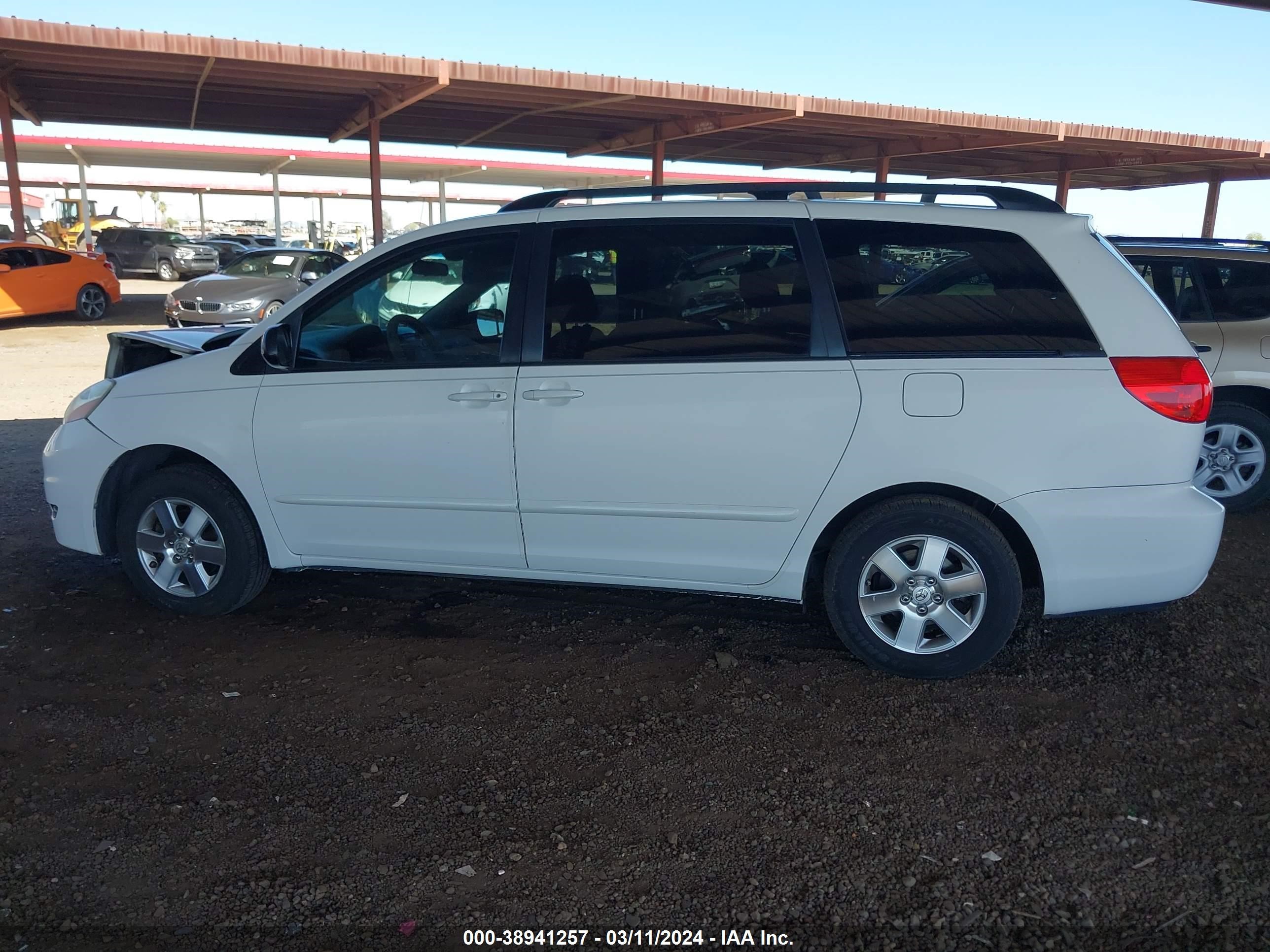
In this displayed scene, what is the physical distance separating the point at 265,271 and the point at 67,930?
1622 cm

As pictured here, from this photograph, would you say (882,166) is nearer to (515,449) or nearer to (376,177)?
(376,177)

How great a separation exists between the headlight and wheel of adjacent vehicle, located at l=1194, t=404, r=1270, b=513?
654 centimetres

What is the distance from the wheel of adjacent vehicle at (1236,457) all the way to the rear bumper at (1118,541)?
10.7 ft

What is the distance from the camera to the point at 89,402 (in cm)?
470

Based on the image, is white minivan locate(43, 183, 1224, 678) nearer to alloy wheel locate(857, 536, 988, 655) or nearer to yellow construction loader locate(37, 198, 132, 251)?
alloy wheel locate(857, 536, 988, 655)

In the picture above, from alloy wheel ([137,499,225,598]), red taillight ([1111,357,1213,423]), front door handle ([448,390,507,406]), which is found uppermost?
red taillight ([1111,357,1213,423])

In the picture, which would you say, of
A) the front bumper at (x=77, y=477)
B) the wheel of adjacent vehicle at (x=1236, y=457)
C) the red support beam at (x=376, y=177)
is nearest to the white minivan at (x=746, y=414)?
the front bumper at (x=77, y=477)

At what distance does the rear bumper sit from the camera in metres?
3.67

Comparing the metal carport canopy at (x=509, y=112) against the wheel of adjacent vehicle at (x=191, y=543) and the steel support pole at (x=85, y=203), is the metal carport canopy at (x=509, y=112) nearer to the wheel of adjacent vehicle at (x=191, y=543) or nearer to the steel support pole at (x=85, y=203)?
the wheel of adjacent vehicle at (x=191, y=543)

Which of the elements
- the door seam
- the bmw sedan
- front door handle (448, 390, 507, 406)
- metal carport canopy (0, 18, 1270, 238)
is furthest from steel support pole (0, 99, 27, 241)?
the door seam

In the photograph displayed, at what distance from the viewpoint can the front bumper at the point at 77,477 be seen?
459 centimetres

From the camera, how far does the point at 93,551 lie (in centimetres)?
472

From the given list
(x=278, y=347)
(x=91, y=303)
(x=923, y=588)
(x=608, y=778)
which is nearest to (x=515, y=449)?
(x=278, y=347)

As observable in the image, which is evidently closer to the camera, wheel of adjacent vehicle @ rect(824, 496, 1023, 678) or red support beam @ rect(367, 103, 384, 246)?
wheel of adjacent vehicle @ rect(824, 496, 1023, 678)
